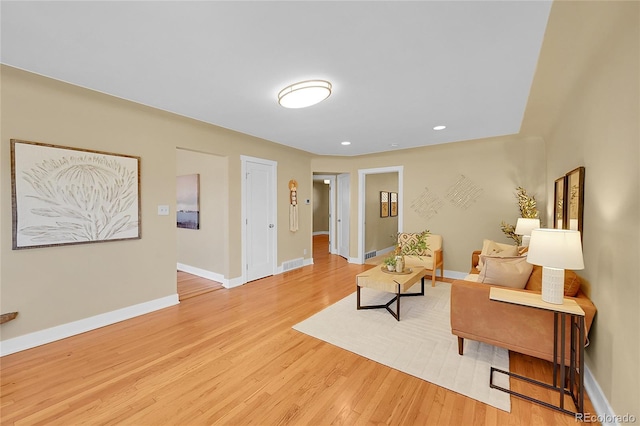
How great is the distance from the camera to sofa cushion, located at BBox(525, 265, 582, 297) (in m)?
2.10

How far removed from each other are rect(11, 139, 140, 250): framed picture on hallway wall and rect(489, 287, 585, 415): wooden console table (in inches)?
156

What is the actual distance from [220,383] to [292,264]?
11.8 feet

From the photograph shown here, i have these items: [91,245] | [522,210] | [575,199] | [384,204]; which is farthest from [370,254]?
[91,245]

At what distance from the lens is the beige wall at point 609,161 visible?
1.44m

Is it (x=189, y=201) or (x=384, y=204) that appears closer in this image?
(x=189, y=201)

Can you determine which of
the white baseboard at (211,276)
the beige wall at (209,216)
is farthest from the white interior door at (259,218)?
the beige wall at (209,216)

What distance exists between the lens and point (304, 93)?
8.28 feet

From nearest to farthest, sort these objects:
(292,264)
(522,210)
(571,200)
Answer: (571,200) < (522,210) < (292,264)

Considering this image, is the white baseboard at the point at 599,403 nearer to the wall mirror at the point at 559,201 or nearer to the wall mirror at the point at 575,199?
the wall mirror at the point at 575,199

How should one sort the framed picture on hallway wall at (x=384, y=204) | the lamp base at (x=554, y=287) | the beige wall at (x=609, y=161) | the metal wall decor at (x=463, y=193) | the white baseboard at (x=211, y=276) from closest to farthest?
the beige wall at (x=609, y=161) < the lamp base at (x=554, y=287) < the white baseboard at (x=211, y=276) < the metal wall decor at (x=463, y=193) < the framed picture on hallway wall at (x=384, y=204)

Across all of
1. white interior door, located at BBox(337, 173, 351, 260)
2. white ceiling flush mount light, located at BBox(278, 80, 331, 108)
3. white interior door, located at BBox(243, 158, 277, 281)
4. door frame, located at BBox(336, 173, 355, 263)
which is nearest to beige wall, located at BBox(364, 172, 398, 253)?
door frame, located at BBox(336, 173, 355, 263)

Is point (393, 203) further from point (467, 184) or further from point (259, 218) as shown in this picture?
point (259, 218)

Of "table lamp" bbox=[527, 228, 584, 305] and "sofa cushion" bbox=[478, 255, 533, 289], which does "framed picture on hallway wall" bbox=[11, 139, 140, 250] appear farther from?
"table lamp" bbox=[527, 228, 584, 305]

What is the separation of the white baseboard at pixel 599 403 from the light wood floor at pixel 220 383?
0.23 feet
